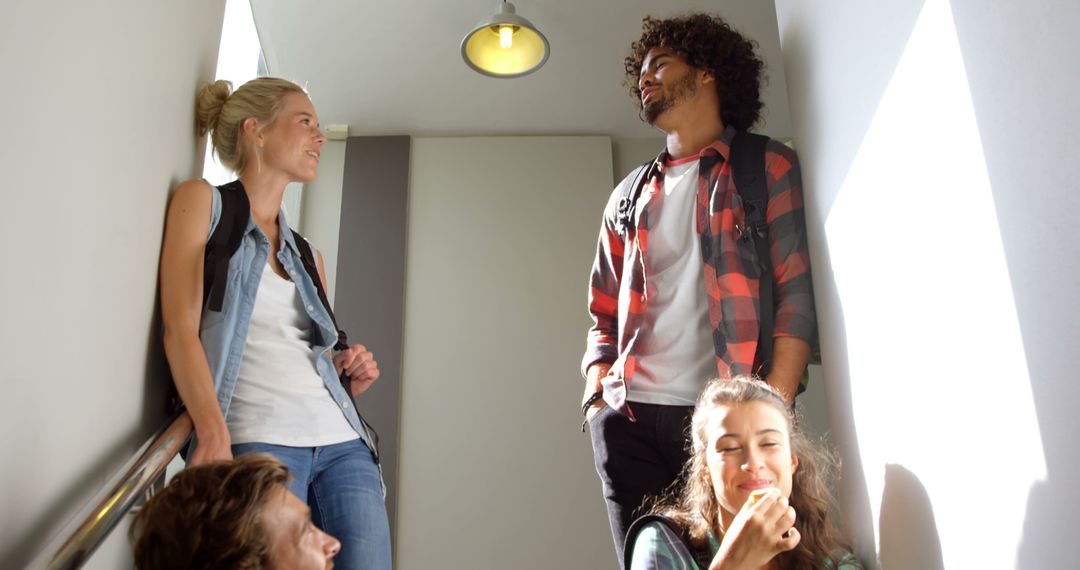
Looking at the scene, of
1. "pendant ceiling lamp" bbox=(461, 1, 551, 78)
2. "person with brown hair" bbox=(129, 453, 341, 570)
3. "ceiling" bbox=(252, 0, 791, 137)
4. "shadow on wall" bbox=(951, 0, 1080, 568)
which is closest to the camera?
"shadow on wall" bbox=(951, 0, 1080, 568)

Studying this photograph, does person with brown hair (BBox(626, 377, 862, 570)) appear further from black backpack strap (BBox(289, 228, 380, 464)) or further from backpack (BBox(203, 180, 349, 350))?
backpack (BBox(203, 180, 349, 350))

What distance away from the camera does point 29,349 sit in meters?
0.97

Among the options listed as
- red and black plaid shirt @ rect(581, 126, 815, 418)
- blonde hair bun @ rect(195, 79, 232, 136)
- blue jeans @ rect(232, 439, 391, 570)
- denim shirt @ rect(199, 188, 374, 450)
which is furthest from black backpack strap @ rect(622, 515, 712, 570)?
blonde hair bun @ rect(195, 79, 232, 136)

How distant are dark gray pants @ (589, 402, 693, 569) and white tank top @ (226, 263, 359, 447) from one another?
0.53 m

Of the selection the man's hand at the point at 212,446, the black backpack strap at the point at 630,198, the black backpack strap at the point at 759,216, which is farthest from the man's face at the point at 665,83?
the man's hand at the point at 212,446

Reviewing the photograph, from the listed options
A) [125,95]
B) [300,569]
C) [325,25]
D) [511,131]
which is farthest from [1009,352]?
[511,131]

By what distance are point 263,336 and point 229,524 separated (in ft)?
2.28

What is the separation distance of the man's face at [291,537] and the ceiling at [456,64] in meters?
2.49

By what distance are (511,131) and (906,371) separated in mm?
3067

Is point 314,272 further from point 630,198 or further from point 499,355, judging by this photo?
point 499,355

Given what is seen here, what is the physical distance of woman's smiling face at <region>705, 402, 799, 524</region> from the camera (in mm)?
1359

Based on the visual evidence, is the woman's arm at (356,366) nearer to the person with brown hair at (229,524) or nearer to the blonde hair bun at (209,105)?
Answer: the blonde hair bun at (209,105)

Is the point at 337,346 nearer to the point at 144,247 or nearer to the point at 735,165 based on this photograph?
the point at 144,247

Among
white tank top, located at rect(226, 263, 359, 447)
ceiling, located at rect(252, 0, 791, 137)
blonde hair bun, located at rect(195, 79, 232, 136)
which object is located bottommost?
white tank top, located at rect(226, 263, 359, 447)
